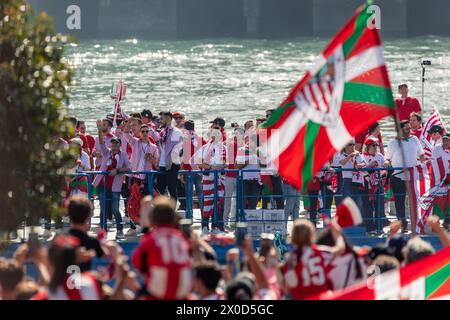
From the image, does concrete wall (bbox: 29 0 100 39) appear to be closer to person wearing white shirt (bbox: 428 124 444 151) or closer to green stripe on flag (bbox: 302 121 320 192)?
person wearing white shirt (bbox: 428 124 444 151)

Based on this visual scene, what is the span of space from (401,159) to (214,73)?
5110cm

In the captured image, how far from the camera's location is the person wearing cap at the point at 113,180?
60.2ft

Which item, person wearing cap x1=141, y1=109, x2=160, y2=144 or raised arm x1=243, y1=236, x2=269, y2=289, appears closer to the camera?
raised arm x1=243, y1=236, x2=269, y2=289

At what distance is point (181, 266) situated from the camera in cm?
920

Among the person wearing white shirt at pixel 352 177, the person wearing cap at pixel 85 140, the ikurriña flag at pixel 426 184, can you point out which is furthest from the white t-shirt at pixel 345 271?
the person wearing cap at pixel 85 140

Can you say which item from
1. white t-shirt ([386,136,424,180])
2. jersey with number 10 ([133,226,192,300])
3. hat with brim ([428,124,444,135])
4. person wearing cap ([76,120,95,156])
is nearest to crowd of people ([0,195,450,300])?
jersey with number 10 ([133,226,192,300])

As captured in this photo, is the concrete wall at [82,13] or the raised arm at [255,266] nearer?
the raised arm at [255,266]

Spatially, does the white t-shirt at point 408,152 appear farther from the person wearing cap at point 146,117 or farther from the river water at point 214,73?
the river water at point 214,73

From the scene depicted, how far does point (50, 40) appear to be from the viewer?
12875mm

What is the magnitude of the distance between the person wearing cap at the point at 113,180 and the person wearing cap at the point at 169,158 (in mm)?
495

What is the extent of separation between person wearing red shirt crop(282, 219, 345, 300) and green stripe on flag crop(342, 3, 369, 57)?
2566 mm

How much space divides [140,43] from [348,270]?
8100cm

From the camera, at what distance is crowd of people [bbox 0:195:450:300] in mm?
9219

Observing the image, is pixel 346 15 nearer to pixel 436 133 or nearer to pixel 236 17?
pixel 236 17
